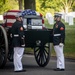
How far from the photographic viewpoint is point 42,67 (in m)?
13.3

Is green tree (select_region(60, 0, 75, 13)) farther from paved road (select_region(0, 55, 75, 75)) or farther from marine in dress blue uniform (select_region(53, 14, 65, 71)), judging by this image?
marine in dress blue uniform (select_region(53, 14, 65, 71))

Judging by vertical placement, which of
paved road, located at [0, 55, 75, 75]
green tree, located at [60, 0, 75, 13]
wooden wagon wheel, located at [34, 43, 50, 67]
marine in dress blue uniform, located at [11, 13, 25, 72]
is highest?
marine in dress blue uniform, located at [11, 13, 25, 72]

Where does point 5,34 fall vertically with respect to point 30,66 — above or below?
above

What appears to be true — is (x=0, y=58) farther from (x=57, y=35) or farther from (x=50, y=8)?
(x=50, y=8)

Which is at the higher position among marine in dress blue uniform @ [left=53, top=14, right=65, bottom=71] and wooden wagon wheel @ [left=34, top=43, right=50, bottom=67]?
marine in dress blue uniform @ [left=53, top=14, right=65, bottom=71]

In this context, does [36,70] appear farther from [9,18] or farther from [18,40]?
[9,18]

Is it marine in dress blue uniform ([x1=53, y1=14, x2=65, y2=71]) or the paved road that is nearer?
the paved road

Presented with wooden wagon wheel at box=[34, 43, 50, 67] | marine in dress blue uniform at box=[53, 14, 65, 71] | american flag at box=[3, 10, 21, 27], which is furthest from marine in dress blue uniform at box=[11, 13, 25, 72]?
american flag at box=[3, 10, 21, 27]

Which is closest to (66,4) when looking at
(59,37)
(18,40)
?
(59,37)

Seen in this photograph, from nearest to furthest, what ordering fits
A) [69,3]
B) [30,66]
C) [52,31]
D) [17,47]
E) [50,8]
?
[17,47] < [52,31] < [30,66] < [50,8] < [69,3]

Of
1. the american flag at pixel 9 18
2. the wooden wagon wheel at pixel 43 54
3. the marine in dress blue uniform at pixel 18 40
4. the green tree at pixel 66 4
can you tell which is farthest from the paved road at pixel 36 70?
the green tree at pixel 66 4

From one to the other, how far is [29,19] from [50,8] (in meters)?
73.7

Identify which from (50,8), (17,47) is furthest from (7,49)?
(50,8)

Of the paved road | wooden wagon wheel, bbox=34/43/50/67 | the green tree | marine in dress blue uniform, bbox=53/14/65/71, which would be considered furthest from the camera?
the green tree
